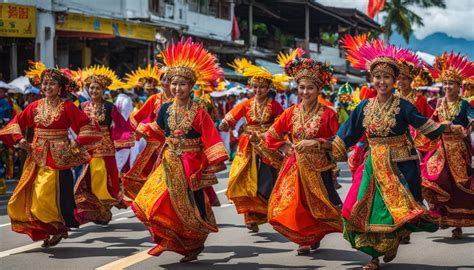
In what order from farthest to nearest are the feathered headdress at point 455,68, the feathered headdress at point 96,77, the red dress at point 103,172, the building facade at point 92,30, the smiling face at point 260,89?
the building facade at point 92,30
the feathered headdress at point 96,77
the smiling face at point 260,89
the red dress at point 103,172
the feathered headdress at point 455,68

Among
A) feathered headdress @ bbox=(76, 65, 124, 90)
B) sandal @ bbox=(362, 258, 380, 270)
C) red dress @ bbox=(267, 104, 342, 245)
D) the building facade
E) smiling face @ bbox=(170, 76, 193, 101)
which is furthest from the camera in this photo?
the building facade

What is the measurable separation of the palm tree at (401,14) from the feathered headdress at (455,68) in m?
46.3

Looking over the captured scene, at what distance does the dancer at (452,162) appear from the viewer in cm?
973

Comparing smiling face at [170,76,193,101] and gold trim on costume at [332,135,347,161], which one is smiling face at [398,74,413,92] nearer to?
gold trim on costume at [332,135,347,161]

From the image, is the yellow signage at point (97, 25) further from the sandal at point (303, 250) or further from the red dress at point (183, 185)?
the sandal at point (303, 250)

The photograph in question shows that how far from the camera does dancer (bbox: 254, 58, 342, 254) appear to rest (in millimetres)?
8414

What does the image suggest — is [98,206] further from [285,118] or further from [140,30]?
[140,30]

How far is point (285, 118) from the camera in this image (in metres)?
8.92

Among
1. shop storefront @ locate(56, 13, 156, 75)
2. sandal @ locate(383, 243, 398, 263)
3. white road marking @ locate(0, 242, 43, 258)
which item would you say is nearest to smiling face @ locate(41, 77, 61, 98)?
white road marking @ locate(0, 242, 43, 258)

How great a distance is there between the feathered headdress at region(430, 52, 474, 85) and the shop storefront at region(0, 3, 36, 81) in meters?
13.0

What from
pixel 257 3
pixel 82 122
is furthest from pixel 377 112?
pixel 257 3

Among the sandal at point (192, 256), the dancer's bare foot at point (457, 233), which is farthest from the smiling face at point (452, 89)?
the sandal at point (192, 256)

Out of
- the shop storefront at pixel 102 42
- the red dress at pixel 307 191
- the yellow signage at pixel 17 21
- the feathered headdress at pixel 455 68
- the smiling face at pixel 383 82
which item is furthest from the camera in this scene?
the shop storefront at pixel 102 42

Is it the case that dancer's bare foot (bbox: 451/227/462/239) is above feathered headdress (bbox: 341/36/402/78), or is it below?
below
